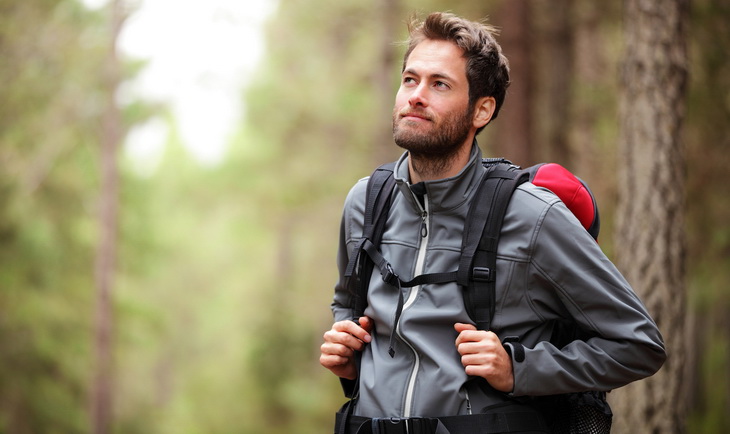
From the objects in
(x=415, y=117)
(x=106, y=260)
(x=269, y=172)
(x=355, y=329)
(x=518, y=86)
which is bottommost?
(x=355, y=329)

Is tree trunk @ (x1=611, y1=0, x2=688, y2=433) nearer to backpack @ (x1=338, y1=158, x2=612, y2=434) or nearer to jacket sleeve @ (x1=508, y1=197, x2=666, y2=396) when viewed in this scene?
backpack @ (x1=338, y1=158, x2=612, y2=434)

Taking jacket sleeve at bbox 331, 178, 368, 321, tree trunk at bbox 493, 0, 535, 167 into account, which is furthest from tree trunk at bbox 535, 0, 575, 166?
jacket sleeve at bbox 331, 178, 368, 321

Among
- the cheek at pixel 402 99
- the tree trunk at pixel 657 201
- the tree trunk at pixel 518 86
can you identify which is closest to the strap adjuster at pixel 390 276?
the cheek at pixel 402 99

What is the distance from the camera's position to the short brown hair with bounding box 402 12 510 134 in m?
2.95

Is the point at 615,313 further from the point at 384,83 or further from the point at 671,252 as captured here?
the point at 384,83

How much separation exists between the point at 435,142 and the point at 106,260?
637 inches

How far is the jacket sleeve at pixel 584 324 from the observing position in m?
2.62

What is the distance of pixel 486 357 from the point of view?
2570mm

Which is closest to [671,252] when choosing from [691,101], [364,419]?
[364,419]

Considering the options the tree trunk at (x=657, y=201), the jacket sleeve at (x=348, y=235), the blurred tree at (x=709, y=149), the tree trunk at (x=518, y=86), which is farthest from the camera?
the tree trunk at (x=518, y=86)

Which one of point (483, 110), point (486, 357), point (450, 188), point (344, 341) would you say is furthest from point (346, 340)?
point (483, 110)

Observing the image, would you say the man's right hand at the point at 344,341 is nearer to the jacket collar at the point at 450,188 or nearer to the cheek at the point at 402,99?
the jacket collar at the point at 450,188

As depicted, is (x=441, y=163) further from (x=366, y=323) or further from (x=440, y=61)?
(x=366, y=323)

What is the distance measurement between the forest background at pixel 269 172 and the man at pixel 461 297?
6.43m
